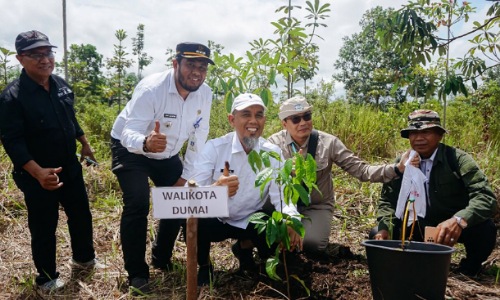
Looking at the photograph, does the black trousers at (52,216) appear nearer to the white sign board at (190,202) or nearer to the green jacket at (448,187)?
the white sign board at (190,202)

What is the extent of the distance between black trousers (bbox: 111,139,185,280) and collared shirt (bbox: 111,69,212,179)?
0.08m

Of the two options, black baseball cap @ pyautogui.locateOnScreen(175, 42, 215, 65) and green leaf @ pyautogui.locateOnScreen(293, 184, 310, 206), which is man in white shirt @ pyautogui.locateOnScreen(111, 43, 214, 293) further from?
green leaf @ pyautogui.locateOnScreen(293, 184, 310, 206)

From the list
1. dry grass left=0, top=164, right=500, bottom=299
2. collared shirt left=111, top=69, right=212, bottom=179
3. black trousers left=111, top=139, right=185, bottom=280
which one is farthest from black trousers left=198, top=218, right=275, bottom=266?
collared shirt left=111, top=69, right=212, bottom=179

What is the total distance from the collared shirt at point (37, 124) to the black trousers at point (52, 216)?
0.39 ft

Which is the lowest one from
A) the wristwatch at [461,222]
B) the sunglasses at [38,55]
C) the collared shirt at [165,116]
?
the wristwatch at [461,222]

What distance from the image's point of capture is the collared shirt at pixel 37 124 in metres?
2.71

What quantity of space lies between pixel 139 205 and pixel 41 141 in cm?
80

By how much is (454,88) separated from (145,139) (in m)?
2.26

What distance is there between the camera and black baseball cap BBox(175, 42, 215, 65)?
9.46 ft

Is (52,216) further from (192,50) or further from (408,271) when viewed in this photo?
(408,271)

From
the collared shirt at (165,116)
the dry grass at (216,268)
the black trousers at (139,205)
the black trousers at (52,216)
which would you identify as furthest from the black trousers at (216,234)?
the black trousers at (52,216)

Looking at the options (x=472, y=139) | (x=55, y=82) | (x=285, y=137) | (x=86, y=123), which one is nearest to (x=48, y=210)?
(x=55, y=82)

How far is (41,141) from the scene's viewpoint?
2.87 metres

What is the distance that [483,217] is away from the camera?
2697 millimetres
